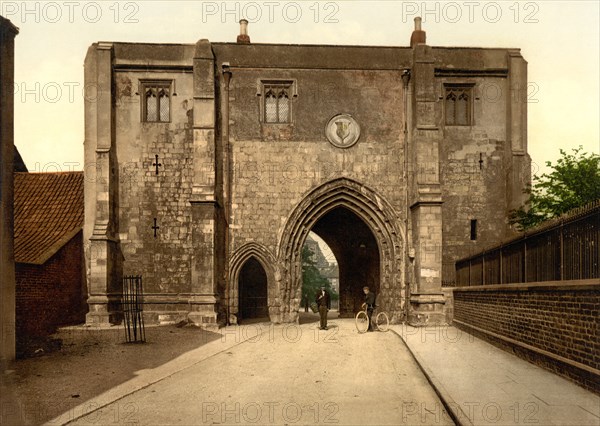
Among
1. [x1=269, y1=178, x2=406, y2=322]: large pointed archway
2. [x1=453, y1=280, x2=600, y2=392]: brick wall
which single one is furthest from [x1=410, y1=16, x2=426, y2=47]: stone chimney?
[x1=453, y1=280, x2=600, y2=392]: brick wall

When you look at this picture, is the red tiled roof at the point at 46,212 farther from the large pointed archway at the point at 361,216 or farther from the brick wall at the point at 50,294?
the large pointed archway at the point at 361,216

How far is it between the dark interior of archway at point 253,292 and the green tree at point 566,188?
10950mm

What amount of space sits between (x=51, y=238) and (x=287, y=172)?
816cm

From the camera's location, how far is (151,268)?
1977 cm

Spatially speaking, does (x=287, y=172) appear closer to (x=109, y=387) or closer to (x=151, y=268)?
(x=151, y=268)

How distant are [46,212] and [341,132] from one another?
10.7m

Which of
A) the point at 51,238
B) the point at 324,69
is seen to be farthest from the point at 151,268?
the point at 324,69

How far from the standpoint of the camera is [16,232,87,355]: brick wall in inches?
589

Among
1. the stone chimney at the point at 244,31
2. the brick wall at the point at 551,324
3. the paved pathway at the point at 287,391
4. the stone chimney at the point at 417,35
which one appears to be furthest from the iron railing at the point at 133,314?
the stone chimney at the point at 417,35

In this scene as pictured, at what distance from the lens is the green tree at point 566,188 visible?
18172mm

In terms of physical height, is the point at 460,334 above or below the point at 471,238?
below

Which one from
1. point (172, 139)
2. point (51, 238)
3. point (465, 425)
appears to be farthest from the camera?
point (172, 139)

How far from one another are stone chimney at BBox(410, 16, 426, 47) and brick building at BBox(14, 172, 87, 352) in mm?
13684

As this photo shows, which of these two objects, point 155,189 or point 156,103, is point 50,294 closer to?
point 155,189
